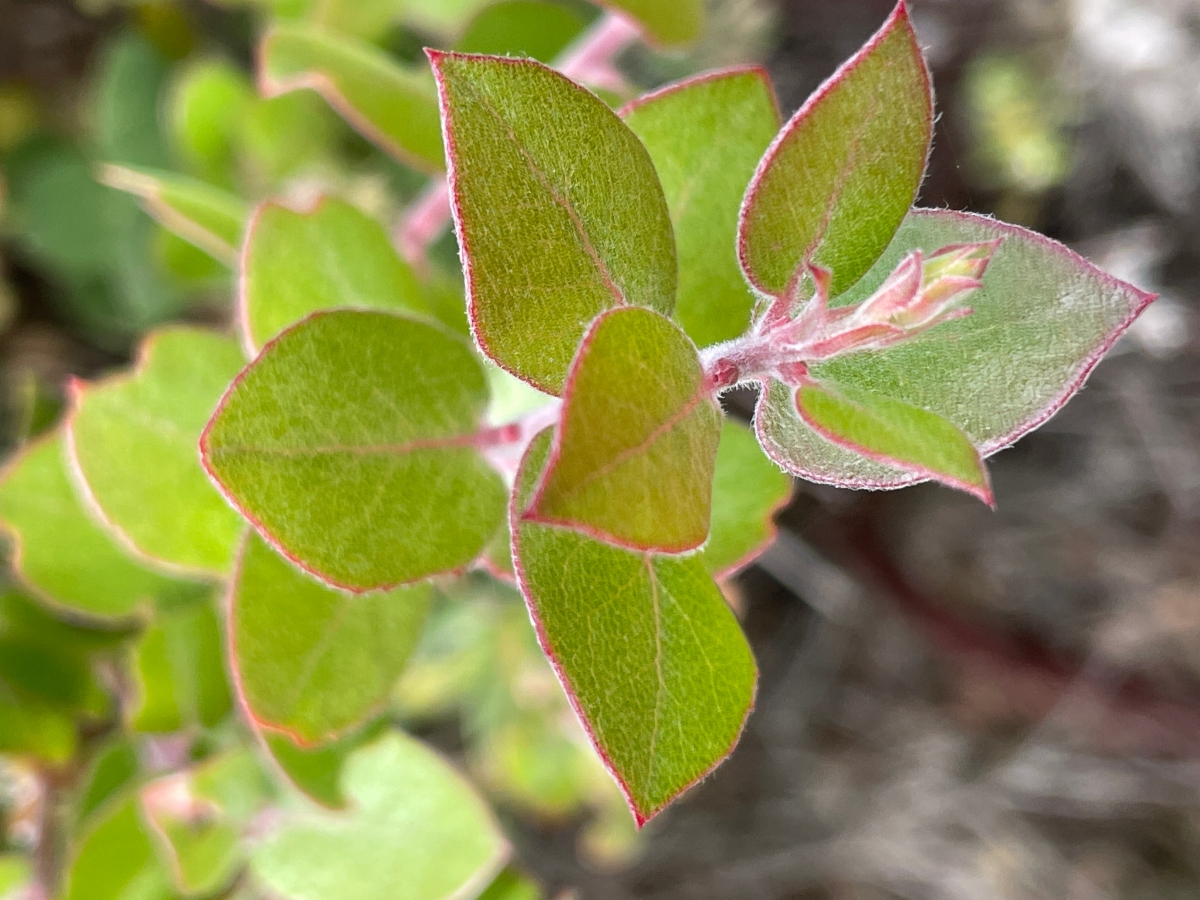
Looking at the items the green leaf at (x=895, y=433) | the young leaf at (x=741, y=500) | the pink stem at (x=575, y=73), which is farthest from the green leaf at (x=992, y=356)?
the pink stem at (x=575, y=73)

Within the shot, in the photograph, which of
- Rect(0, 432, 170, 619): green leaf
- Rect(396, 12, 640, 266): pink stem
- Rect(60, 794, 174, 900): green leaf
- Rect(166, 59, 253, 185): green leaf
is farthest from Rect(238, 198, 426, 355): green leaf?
Rect(166, 59, 253, 185): green leaf

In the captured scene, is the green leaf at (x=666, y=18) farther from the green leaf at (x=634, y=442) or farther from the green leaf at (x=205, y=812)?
the green leaf at (x=205, y=812)

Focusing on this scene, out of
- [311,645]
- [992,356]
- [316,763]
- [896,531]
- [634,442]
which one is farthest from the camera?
[896,531]

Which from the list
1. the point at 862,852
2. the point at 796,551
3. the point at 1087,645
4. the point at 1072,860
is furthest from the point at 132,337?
the point at 1072,860

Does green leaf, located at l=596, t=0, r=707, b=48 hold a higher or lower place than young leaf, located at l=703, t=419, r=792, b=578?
higher

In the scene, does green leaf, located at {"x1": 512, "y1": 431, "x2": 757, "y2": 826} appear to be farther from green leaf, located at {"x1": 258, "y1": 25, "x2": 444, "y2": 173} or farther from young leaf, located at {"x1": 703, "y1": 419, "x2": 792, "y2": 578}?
green leaf, located at {"x1": 258, "y1": 25, "x2": 444, "y2": 173}

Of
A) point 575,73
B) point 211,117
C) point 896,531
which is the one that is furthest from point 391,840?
point 896,531

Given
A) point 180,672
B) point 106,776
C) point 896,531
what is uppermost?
point 180,672

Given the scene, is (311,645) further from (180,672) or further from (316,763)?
(180,672)
